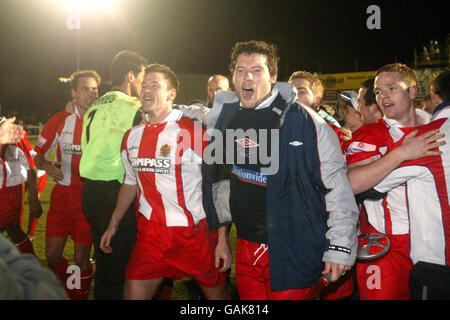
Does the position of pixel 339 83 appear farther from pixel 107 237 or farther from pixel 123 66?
pixel 107 237

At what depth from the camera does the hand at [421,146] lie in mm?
2335

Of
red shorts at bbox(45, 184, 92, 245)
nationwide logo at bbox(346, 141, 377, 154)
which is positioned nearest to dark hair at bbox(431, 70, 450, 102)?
nationwide logo at bbox(346, 141, 377, 154)

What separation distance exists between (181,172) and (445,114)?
1.84 m

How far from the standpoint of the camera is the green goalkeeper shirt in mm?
3680

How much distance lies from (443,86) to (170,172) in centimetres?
202

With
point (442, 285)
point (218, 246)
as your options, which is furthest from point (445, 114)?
point (218, 246)

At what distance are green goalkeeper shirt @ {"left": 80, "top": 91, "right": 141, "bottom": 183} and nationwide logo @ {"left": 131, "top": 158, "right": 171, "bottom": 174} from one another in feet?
1.73

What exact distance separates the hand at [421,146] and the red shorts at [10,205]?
4.21 metres

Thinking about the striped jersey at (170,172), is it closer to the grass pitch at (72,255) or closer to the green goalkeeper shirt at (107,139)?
the green goalkeeper shirt at (107,139)

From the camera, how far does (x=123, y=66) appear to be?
13.0 ft

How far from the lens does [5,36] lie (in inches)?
1198

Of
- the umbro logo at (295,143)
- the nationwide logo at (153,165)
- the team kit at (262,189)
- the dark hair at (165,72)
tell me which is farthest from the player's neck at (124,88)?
the umbro logo at (295,143)

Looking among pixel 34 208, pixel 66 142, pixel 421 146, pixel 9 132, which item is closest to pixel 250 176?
pixel 421 146

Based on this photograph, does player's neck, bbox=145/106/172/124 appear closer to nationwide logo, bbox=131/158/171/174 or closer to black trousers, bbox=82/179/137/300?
nationwide logo, bbox=131/158/171/174
